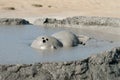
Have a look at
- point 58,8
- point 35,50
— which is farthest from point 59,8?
point 35,50

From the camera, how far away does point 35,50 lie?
6988mm

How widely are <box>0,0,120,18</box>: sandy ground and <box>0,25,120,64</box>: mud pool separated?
916 centimetres

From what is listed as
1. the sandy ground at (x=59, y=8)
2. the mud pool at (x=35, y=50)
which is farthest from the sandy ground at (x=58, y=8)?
the mud pool at (x=35, y=50)

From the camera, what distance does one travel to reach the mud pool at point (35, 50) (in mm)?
6309

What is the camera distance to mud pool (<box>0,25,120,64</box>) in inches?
248

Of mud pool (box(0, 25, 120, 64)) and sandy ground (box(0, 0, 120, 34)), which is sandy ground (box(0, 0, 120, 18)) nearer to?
sandy ground (box(0, 0, 120, 34))

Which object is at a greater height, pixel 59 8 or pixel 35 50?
pixel 35 50

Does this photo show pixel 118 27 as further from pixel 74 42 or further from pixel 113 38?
pixel 74 42

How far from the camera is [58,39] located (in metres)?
7.38

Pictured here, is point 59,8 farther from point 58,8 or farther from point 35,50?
point 35,50

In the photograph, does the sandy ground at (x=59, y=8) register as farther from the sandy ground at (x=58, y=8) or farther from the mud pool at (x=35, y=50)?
the mud pool at (x=35, y=50)

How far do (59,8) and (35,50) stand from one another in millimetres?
14819

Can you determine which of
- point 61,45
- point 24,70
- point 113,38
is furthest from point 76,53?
point 113,38

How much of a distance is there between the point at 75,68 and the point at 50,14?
13.6 meters
